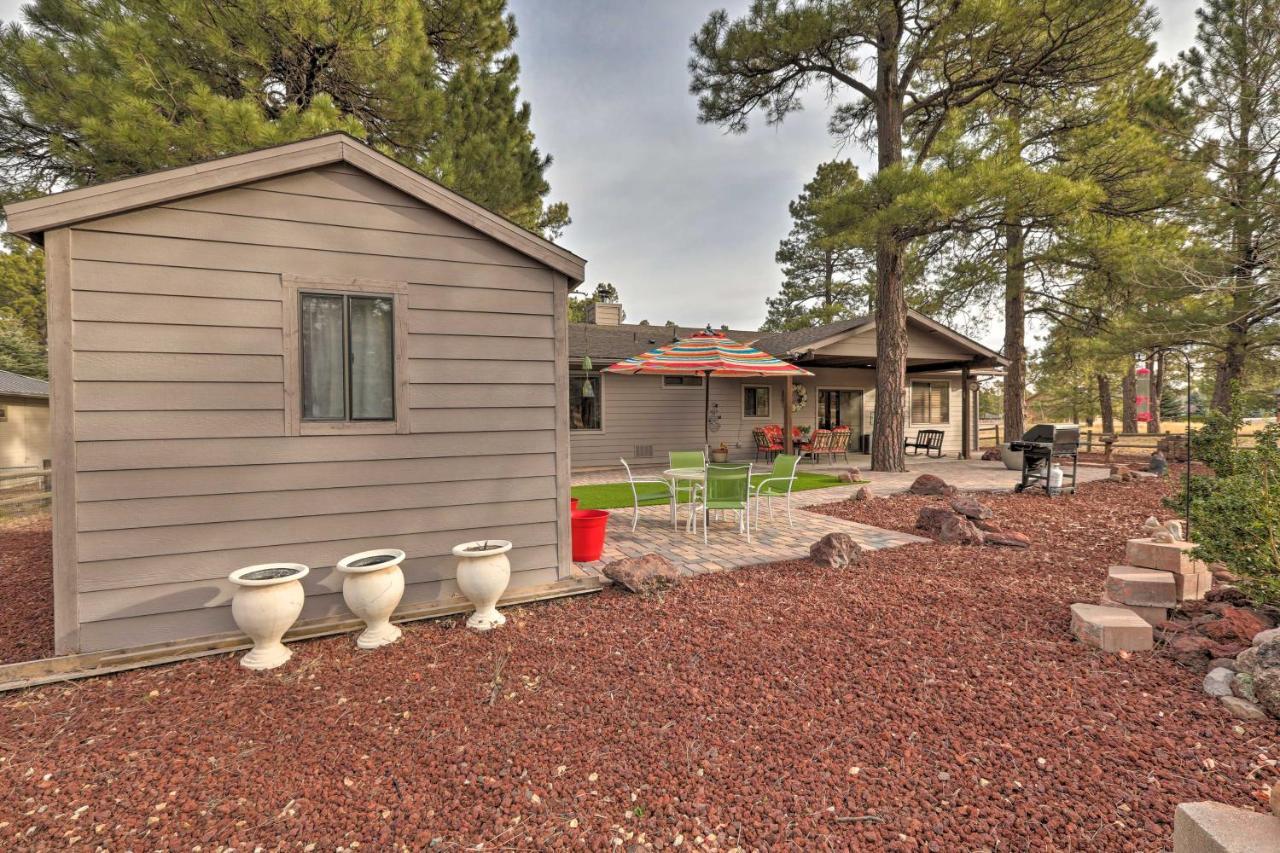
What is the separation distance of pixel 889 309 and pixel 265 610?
1163 centimetres

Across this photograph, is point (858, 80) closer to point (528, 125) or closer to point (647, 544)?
point (528, 125)

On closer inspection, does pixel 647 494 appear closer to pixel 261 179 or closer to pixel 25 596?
pixel 261 179

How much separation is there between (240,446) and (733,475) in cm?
421

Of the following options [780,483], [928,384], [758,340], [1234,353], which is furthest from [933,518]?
[1234,353]

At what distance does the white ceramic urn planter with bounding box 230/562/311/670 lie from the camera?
3.06 meters

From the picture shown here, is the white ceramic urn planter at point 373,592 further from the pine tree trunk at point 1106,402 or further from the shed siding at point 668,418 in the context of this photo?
the pine tree trunk at point 1106,402

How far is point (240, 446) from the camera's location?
11.3 ft

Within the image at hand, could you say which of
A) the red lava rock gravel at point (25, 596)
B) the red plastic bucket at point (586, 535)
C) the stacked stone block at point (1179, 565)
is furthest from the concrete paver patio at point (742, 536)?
the red lava rock gravel at point (25, 596)

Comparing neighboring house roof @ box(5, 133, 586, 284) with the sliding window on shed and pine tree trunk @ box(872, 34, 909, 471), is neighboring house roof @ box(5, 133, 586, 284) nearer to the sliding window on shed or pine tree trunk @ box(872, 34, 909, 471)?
the sliding window on shed

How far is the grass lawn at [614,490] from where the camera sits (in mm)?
8305

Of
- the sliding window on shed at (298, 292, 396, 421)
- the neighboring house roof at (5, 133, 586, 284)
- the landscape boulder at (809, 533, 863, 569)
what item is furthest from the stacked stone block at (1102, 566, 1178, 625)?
the sliding window on shed at (298, 292, 396, 421)

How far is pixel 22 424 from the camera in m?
13.1

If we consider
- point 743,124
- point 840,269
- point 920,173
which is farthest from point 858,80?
point 840,269

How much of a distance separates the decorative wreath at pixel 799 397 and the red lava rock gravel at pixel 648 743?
11.8 meters
